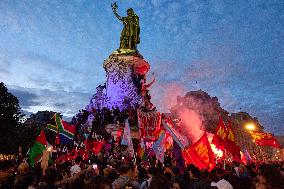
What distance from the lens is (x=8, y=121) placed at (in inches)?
1339

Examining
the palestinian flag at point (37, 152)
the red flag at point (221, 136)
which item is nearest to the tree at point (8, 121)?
the palestinian flag at point (37, 152)

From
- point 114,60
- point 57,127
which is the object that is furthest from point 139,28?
point 57,127

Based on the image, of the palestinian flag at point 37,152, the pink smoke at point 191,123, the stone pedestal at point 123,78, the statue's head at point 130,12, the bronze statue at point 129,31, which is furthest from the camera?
the pink smoke at point 191,123

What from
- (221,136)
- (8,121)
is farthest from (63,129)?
(8,121)

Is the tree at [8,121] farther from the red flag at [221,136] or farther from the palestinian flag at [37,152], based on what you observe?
the red flag at [221,136]

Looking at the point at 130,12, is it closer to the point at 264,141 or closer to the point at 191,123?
the point at 191,123

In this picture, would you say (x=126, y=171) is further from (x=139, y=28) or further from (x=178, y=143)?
(x=139, y=28)

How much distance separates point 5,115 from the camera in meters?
33.9

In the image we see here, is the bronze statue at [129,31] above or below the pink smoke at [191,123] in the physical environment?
above

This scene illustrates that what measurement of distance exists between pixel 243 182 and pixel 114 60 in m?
39.3

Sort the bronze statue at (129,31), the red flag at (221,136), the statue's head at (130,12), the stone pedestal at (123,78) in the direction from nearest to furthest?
the red flag at (221,136) < the stone pedestal at (123,78) < the bronze statue at (129,31) < the statue's head at (130,12)

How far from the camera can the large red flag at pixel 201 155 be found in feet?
37.2

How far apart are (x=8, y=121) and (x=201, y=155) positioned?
2827cm

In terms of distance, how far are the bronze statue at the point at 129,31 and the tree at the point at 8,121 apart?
19.1 m
